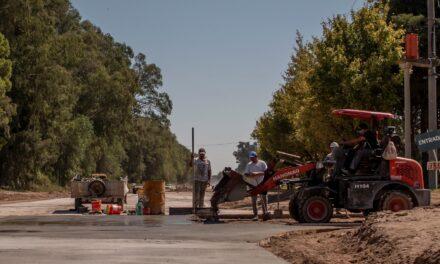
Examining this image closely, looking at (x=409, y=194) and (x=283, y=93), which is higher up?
(x=283, y=93)

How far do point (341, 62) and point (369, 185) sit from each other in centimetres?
2139

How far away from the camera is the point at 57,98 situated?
7019 cm

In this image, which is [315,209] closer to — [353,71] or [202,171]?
[202,171]

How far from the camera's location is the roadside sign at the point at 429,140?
17453 millimetres

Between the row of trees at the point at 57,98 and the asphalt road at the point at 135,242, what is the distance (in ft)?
136

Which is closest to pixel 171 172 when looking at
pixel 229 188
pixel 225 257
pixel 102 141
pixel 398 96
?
pixel 102 141

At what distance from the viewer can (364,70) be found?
40.4 m

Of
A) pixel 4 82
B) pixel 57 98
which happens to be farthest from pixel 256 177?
pixel 57 98

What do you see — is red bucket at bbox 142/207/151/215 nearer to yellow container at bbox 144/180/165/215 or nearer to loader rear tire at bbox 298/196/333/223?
yellow container at bbox 144/180/165/215

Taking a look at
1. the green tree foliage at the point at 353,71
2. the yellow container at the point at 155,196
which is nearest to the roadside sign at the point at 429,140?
the yellow container at the point at 155,196

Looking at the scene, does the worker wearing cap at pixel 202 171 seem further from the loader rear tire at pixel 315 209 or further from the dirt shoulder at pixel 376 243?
the dirt shoulder at pixel 376 243

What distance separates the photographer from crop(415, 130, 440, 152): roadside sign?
17.5 meters

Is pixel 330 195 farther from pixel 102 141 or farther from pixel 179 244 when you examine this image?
pixel 102 141

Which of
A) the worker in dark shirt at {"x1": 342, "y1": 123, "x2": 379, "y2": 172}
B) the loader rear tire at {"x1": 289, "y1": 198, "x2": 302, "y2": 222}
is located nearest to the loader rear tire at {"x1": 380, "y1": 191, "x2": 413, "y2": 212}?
the worker in dark shirt at {"x1": 342, "y1": 123, "x2": 379, "y2": 172}
